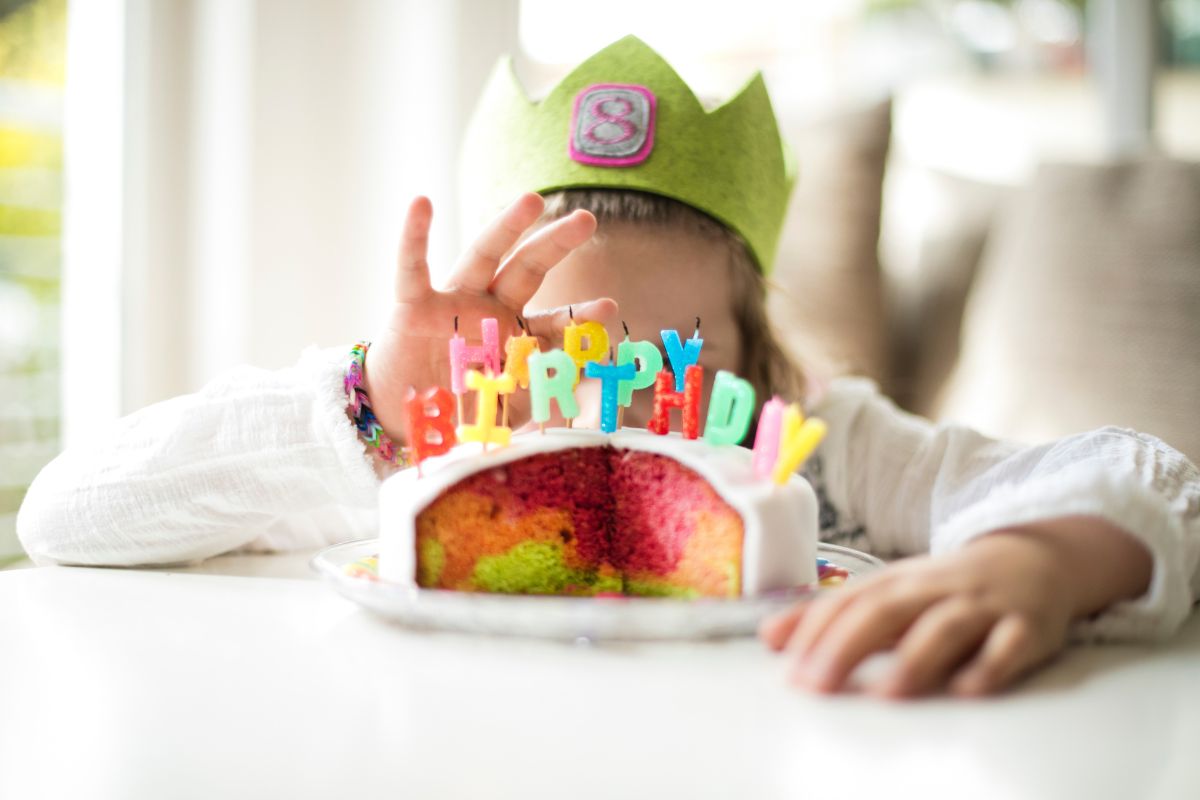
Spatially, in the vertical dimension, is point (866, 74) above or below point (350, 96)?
above

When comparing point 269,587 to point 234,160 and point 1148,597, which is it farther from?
point 234,160

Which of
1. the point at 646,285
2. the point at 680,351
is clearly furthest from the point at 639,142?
the point at 680,351

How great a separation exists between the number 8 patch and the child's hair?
4cm

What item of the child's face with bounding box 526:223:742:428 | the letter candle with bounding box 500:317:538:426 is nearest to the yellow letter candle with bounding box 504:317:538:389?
the letter candle with bounding box 500:317:538:426

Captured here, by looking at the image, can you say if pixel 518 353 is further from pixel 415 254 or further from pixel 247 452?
pixel 247 452

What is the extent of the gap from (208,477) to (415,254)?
309mm

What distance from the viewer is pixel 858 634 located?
510mm

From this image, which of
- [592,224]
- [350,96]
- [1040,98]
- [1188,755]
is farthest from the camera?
[1040,98]

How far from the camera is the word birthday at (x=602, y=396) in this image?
0.65 metres

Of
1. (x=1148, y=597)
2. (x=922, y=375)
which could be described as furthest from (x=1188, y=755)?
(x=922, y=375)

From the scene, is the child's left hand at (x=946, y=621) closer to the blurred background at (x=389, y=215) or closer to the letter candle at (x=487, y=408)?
the letter candle at (x=487, y=408)

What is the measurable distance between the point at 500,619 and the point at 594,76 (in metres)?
0.67

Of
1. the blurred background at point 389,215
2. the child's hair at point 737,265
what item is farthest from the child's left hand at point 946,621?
the blurred background at point 389,215

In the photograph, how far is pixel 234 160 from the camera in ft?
5.76
